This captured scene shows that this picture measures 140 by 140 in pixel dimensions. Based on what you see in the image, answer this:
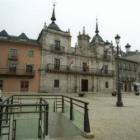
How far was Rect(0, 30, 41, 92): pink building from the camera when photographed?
79.9 feet

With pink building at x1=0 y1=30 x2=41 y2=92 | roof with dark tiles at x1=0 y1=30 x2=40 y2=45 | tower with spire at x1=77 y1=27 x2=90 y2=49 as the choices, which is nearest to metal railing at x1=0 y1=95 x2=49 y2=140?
pink building at x1=0 y1=30 x2=41 y2=92

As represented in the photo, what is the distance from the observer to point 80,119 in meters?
5.27

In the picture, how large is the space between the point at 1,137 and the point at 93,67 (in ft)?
100

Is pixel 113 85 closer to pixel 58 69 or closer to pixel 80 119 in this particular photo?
pixel 58 69

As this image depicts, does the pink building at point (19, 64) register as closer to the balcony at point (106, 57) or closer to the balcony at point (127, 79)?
the balcony at point (106, 57)

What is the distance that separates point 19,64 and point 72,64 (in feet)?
34.4

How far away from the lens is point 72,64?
27906 millimetres

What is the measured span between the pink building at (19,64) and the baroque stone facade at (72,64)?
1541 millimetres

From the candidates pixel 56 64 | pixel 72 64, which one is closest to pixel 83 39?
pixel 72 64

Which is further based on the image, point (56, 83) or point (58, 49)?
point (58, 49)

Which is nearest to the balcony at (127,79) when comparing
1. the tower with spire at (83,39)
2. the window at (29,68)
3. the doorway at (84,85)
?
the doorway at (84,85)

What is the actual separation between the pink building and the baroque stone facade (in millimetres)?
1541

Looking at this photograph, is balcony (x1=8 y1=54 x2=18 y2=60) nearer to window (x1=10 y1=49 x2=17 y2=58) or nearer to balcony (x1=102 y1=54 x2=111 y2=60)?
window (x1=10 y1=49 x2=17 y2=58)

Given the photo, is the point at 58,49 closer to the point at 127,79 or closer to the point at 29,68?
the point at 29,68
